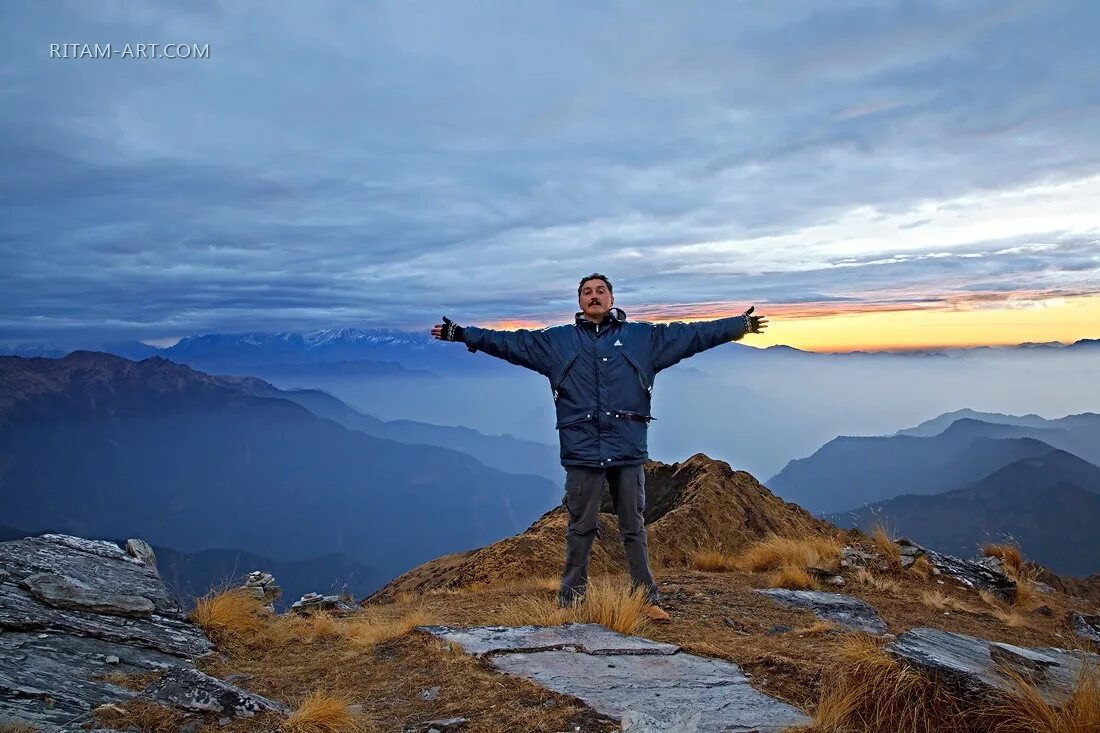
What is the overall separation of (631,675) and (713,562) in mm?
8419

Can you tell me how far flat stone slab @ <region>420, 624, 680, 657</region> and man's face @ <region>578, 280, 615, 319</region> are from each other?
2.89m

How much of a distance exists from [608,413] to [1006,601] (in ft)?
29.6

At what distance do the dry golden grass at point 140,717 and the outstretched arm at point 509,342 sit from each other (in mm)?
3876

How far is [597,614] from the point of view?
21.7 feet

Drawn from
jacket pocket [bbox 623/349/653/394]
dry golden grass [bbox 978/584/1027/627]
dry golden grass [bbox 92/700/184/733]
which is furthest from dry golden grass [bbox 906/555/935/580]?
dry golden grass [bbox 92/700/184/733]

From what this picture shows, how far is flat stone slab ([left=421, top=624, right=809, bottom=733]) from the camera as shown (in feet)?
13.8

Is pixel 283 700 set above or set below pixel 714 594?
above

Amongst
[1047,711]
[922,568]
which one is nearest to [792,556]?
[922,568]

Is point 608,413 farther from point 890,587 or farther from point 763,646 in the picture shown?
point 890,587

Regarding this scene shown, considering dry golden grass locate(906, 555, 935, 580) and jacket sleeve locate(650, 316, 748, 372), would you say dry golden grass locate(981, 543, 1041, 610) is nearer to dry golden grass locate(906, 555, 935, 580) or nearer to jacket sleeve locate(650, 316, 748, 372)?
dry golden grass locate(906, 555, 935, 580)

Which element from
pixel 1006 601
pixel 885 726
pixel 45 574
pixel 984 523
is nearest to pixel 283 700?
pixel 45 574

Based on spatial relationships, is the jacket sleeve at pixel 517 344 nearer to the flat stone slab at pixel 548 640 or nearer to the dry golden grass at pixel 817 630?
the flat stone slab at pixel 548 640

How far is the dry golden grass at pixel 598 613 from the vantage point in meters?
6.43

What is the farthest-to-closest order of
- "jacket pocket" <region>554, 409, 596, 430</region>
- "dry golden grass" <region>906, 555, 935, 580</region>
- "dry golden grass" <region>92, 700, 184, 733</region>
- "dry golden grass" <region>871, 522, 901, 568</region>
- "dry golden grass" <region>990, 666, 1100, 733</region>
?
"dry golden grass" <region>871, 522, 901, 568</region>
"dry golden grass" <region>906, 555, 935, 580</region>
"jacket pocket" <region>554, 409, 596, 430</region>
"dry golden grass" <region>92, 700, 184, 733</region>
"dry golden grass" <region>990, 666, 1100, 733</region>
